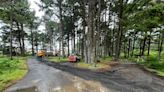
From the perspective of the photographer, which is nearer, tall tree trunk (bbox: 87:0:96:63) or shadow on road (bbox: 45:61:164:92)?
shadow on road (bbox: 45:61:164:92)

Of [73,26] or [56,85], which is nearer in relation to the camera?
[56,85]

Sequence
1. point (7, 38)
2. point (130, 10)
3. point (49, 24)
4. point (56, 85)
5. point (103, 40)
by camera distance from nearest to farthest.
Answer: point (56, 85), point (130, 10), point (103, 40), point (7, 38), point (49, 24)

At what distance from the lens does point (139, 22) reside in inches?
1064

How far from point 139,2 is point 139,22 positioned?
224cm

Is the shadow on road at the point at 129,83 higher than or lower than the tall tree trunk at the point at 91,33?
lower

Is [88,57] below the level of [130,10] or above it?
below

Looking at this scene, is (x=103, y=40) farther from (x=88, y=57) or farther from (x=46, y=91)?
(x=46, y=91)

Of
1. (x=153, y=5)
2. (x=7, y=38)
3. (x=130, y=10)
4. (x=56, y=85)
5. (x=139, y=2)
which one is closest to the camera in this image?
(x=56, y=85)

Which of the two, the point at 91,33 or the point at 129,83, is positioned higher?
the point at 91,33

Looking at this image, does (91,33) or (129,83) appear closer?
(129,83)

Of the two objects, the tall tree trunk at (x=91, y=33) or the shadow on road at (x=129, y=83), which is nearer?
the shadow on road at (x=129, y=83)

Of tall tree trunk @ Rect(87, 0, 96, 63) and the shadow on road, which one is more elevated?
tall tree trunk @ Rect(87, 0, 96, 63)

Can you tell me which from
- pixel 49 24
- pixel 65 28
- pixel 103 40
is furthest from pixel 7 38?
pixel 103 40

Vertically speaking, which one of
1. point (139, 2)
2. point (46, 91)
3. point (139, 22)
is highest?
point (139, 2)
